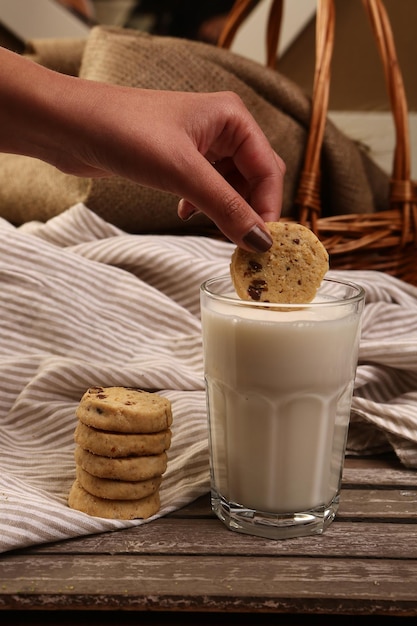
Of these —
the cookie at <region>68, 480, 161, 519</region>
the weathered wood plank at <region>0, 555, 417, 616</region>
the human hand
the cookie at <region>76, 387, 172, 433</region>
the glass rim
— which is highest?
the human hand

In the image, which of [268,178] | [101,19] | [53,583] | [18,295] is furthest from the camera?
[101,19]

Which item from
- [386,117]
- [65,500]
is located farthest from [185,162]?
[386,117]

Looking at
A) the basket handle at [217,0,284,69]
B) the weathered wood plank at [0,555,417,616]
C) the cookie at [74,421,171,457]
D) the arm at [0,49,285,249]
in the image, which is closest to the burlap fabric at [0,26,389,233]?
the basket handle at [217,0,284,69]

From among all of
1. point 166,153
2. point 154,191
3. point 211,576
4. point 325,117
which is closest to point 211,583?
point 211,576

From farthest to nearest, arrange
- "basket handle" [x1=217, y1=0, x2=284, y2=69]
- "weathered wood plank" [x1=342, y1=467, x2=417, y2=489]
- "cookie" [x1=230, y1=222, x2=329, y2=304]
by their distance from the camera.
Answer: "basket handle" [x1=217, y1=0, x2=284, y2=69] → "weathered wood plank" [x1=342, y1=467, x2=417, y2=489] → "cookie" [x1=230, y1=222, x2=329, y2=304]

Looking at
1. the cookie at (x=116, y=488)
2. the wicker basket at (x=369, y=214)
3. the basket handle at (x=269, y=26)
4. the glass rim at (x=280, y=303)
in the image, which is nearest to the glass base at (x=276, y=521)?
the cookie at (x=116, y=488)

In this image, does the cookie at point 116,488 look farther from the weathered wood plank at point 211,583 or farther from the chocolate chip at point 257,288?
the chocolate chip at point 257,288

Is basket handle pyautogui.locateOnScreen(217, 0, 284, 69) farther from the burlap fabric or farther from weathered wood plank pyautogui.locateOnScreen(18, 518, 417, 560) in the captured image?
weathered wood plank pyautogui.locateOnScreen(18, 518, 417, 560)

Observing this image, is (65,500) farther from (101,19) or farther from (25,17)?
(101,19)
